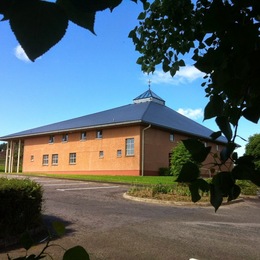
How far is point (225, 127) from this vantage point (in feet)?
3.82

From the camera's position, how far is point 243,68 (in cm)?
125

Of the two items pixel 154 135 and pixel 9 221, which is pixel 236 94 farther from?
pixel 154 135

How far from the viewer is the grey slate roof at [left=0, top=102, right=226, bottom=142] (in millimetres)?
32375

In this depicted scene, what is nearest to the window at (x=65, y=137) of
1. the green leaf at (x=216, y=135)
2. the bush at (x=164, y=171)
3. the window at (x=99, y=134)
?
the window at (x=99, y=134)

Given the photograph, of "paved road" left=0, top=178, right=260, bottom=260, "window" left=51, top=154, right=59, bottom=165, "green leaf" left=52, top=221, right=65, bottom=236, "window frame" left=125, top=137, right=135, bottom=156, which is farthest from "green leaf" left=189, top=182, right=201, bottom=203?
"window" left=51, top=154, right=59, bottom=165

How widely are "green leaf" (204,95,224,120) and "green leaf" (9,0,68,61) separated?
0.83 metres

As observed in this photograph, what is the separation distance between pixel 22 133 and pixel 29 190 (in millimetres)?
36093

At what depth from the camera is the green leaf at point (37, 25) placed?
634 millimetres

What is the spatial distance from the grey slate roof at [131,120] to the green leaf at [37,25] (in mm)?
29673

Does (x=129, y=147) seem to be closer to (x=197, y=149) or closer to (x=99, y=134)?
(x=99, y=134)

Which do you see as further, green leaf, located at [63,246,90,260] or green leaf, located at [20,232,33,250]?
green leaf, located at [20,232,33,250]

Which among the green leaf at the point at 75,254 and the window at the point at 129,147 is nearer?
the green leaf at the point at 75,254

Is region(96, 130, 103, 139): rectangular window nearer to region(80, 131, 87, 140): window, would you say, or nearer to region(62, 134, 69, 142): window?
region(80, 131, 87, 140): window

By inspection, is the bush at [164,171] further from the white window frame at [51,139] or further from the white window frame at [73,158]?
the white window frame at [51,139]
